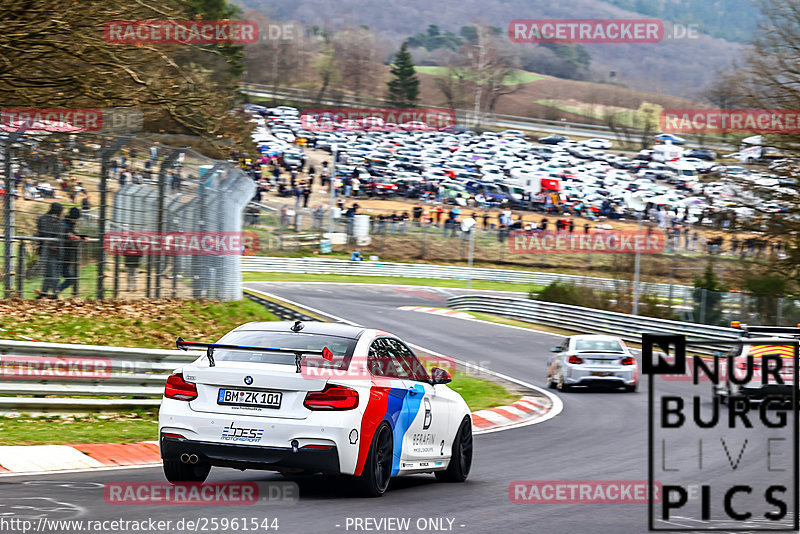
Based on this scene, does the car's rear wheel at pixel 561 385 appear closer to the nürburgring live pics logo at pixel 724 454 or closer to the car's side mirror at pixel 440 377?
the nürburgring live pics logo at pixel 724 454

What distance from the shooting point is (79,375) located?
1270 centimetres

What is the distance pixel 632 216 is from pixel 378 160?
18681 mm

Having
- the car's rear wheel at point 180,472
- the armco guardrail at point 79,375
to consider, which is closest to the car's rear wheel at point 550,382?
the armco guardrail at point 79,375

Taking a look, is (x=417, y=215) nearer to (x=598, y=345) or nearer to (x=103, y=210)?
(x=598, y=345)

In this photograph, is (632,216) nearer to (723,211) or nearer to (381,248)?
(381,248)

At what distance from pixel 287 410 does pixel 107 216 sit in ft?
35.3

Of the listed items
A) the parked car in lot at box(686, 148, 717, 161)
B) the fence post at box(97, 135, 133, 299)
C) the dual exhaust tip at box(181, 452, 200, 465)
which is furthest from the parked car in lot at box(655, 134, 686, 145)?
the dual exhaust tip at box(181, 452, 200, 465)

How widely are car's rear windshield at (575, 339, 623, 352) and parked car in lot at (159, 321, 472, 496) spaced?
1392 cm

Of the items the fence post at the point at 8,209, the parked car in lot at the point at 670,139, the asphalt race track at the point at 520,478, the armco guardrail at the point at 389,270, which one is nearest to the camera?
the asphalt race track at the point at 520,478

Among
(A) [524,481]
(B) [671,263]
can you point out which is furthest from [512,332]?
(A) [524,481]

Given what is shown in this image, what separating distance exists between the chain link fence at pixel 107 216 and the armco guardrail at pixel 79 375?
13.4ft

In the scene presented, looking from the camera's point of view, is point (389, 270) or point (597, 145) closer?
point (389, 270)

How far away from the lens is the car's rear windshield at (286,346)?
808 cm

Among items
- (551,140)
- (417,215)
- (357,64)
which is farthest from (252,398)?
(357,64)
